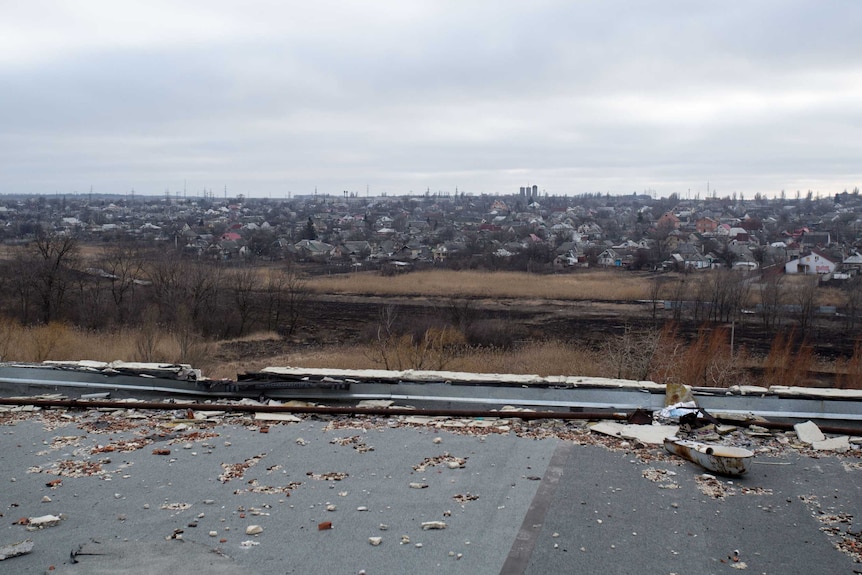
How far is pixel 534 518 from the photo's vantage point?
4.34 meters

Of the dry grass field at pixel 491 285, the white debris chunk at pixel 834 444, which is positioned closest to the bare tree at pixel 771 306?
the dry grass field at pixel 491 285

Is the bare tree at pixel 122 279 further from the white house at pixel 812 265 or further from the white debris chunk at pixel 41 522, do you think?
the white house at pixel 812 265

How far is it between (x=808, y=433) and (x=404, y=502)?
11.7ft

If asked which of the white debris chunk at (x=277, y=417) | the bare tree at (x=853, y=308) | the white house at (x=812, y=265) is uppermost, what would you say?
the white debris chunk at (x=277, y=417)

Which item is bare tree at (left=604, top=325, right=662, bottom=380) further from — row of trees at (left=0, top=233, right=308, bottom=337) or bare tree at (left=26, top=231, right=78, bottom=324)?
bare tree at (left=26, top=231, right=78, bottom=324)

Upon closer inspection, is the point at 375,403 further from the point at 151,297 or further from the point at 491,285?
the point at 491,285

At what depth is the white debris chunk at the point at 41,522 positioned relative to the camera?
428cm

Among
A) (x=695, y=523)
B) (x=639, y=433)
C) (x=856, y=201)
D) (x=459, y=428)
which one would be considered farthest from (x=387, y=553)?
(x=856, y=201)

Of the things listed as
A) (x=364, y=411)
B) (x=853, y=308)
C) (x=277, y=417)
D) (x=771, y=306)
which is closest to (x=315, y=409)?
(x=277, y=417)

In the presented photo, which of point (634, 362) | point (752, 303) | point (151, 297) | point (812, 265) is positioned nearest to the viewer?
point (634, 362)

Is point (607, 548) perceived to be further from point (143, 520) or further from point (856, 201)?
point (856, 201)

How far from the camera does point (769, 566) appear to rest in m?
3.87

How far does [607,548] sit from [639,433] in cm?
217

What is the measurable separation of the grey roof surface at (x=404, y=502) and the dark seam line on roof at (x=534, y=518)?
0.01 m
